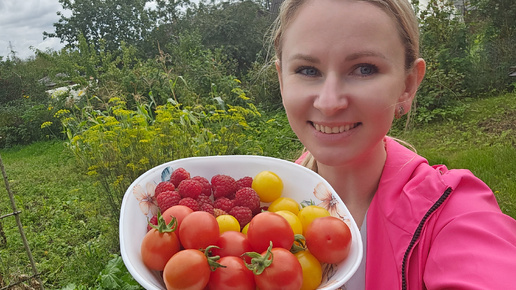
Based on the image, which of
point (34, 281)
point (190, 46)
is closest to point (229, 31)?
point (190, 46)

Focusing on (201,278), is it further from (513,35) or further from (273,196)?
(513,35)

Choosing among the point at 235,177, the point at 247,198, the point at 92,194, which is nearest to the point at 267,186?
the point at 247,198

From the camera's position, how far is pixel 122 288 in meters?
2.56

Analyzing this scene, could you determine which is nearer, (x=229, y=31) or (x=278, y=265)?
(x=278, y=265)

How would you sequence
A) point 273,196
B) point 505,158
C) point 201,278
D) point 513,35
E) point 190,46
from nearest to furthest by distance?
point 201,278
point 273,196
point 505,158
point 513,35
point 190,46

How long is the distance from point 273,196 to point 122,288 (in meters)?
1.77

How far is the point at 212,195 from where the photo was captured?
132cm

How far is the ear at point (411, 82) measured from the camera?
1.34 metres

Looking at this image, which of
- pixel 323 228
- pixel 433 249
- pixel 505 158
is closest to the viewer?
pixel 323 228

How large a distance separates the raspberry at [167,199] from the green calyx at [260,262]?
36cm

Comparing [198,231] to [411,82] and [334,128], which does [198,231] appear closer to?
[334,128]

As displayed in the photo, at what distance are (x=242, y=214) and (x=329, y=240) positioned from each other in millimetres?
314

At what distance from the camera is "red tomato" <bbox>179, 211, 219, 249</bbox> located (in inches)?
35.4

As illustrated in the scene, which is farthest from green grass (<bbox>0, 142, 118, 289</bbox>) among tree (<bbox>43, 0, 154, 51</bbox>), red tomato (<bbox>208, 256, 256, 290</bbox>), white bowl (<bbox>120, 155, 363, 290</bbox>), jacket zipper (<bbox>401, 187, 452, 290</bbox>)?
tree (<bbox>43, 0, 154, 51</bbox>)
